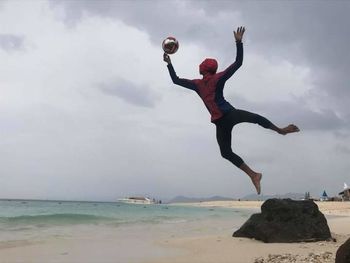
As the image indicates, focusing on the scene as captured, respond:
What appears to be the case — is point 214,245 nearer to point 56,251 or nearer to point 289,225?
point 289,225

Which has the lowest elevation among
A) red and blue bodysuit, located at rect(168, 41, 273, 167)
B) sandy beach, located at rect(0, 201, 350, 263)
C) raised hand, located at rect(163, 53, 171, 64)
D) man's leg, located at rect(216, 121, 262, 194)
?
sandy beach, located at rect(0, 201, 350, 263)

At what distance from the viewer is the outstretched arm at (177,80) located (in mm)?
6949

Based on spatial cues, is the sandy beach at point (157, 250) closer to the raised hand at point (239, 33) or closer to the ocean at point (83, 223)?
the ocean at point (83, 223)

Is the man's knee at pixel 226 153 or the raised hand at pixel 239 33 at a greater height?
the raised hand at pixel 239 33

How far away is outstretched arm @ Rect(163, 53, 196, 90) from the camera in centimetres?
695

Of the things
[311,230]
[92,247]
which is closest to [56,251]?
[92,247]

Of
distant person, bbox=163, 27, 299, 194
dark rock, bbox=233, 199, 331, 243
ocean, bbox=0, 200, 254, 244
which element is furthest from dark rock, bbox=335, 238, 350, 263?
ocean, bbox=0, 200, 254, 244

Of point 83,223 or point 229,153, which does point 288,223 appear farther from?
point 83,223

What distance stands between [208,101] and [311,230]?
24.4 ft

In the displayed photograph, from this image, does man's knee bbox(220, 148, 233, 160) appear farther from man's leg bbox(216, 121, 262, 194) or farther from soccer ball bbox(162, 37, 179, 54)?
soccer ball bbox(162, 37, 179, 54)

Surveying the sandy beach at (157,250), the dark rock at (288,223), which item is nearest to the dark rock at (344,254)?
the sandy beach at (157,250)

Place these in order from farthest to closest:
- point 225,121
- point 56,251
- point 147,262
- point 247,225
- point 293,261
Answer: point 247,225 → point 56,251 → point 147,262 → point 293,261 → point 225,121

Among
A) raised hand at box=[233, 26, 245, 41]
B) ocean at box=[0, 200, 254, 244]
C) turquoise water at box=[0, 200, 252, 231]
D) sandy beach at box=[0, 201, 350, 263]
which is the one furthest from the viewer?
turquoise water at box=[0, 200, 252, 231]

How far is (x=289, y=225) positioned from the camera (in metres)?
12.8
